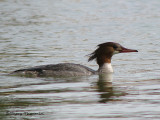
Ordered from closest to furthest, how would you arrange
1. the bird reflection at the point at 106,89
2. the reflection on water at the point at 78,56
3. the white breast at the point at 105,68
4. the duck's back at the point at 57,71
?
the reflection on water at the point at 78,56
the bird reflection at the point at 106,89
the duck's back at the point at 57,71
the white breast at the point at 105,68

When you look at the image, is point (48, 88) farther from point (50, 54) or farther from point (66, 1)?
point (66, 1)

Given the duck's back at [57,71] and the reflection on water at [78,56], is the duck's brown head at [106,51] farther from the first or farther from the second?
the duck's back at [57,71]

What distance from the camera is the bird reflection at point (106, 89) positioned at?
9.27 m

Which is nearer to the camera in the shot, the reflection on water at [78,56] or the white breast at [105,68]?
the reflection on water at [78,56]

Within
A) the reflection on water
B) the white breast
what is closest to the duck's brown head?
the white breast

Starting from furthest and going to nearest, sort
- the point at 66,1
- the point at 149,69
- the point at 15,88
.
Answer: the point at 66,1, the point at 149,69, the point at 15,88

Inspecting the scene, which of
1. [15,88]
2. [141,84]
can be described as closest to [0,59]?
[15,88]

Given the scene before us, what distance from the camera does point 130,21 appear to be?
22.5 m

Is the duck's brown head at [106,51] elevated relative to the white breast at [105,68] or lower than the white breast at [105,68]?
elevated

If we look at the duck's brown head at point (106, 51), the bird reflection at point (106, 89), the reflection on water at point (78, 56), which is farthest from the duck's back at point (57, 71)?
the duck's brown head at point (106, 51)

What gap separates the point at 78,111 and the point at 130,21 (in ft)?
48.8

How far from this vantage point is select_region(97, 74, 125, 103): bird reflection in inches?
365

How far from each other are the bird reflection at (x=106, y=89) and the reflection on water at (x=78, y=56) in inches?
0.8

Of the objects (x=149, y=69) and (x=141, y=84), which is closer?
(x=141, y=84)
